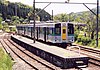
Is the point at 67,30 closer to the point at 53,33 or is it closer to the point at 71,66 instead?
the point at 53,33

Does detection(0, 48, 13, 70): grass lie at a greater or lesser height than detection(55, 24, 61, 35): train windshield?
lesser

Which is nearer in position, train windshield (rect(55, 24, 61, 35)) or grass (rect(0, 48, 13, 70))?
grass (rect(0, 48, 13, 70))

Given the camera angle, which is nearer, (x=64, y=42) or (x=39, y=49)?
(x=39, y=49)

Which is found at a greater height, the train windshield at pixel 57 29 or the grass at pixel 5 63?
the train windshield at pixel 57 29

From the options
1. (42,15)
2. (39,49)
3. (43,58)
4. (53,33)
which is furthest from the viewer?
(42,15)

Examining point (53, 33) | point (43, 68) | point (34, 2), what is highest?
point (34, 2)

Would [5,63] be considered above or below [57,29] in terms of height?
below

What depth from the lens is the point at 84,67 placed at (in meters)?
16.4

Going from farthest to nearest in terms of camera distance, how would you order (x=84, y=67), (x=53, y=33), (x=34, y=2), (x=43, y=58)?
(x=34, y=2)
(x=53, y=33)
(x=43, y=58)
(x=84, y=67)

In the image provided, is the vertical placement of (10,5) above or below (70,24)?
above

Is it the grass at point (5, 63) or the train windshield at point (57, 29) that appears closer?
the grass at point (5, 63)

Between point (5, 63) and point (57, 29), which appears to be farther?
point (57, 29)

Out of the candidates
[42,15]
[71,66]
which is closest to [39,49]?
[71,66]

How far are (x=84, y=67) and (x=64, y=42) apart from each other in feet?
37.3
